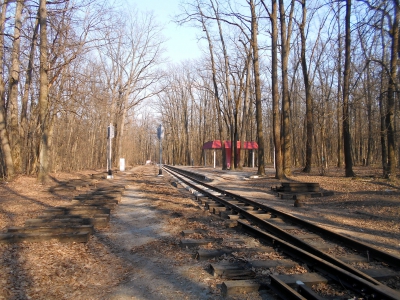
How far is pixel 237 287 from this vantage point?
420cm

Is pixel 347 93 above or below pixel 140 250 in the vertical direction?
above

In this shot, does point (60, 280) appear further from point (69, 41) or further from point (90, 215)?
point (69, 41)

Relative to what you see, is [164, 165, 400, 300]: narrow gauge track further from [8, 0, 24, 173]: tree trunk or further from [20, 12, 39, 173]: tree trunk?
[20, 12, 39, 173]: tree trunk

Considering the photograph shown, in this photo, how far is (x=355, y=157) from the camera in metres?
51.8

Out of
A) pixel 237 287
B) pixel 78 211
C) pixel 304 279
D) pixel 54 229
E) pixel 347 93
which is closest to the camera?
pixel 237 287

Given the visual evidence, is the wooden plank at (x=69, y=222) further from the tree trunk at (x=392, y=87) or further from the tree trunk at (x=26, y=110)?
the tree trunk at (x=26, y=110)

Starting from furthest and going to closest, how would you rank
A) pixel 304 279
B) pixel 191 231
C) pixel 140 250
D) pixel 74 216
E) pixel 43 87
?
1. pixel 43 87
2. pixel 74 216
3. pixel 191 231
4. pixel 140 250
5. pixel 304 279

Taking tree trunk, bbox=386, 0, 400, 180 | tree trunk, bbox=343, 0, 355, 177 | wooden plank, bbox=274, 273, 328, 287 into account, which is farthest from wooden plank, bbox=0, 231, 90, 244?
tree trunk, bbox=343, 0, 355, 177

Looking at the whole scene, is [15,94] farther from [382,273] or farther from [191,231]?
[382,273]

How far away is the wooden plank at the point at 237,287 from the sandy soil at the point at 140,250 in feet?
0.39

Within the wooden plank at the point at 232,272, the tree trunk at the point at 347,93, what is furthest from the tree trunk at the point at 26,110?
the wooden plank at the point at 232,272

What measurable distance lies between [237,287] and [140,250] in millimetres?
2535

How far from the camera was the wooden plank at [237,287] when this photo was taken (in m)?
4.15

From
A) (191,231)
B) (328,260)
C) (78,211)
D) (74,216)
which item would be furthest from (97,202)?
(328,260)
